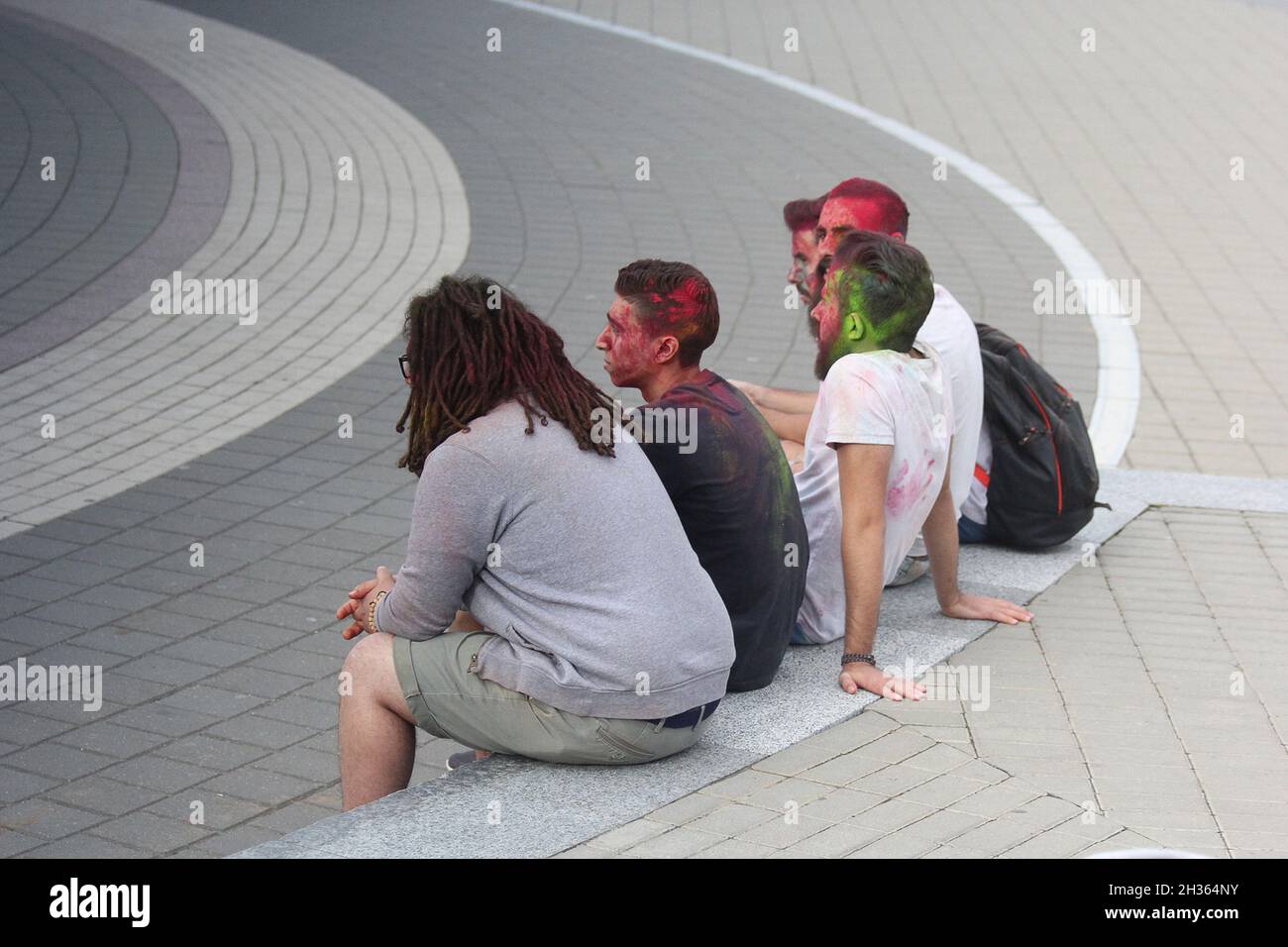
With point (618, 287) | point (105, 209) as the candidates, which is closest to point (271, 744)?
point (618, 287)

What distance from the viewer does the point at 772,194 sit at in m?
12.1

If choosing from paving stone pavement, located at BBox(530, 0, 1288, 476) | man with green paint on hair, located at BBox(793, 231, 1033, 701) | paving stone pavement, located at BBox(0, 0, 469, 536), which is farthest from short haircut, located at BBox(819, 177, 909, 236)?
paving stone pavement, located at BBox(0, 0, 469, 536)

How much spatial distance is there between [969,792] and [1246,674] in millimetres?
1382

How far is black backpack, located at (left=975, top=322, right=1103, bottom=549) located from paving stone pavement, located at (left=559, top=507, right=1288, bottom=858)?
0.81 ft

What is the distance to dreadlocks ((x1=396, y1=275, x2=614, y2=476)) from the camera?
4.00 metres

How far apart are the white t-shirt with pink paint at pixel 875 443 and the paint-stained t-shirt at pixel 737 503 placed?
10.6 inches

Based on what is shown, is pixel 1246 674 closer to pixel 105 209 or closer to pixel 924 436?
pixel 924 436

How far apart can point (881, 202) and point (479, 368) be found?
6.62ft

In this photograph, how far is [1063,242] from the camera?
11.4m

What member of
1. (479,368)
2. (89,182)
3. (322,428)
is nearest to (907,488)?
(479,368)

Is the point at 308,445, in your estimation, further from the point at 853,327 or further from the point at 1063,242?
the point at 1063,242

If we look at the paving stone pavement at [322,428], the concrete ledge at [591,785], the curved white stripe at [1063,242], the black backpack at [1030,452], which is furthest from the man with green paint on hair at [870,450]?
the curved white stripe at [1063,242]

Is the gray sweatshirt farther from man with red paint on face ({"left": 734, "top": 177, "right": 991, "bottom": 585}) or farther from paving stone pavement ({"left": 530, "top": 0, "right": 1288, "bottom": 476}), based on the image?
paving stone pavement ({"left": 530, "top": 0, "right": 1288, "bottom": 476})

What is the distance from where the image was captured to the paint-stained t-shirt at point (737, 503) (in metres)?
4.45
